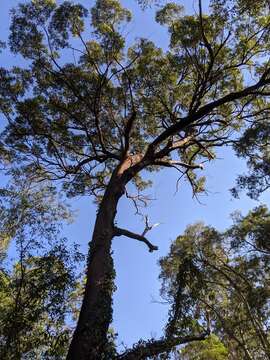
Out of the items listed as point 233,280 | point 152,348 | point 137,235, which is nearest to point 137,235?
point 137,235

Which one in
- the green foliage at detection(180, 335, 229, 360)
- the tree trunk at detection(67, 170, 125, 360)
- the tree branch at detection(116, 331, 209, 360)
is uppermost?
the green foliage at detection(180, 335, 229, 360)

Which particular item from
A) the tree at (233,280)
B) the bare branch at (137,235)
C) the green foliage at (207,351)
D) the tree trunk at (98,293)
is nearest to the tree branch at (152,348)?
the tree trunk at (98,293)

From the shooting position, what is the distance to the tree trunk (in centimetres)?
536

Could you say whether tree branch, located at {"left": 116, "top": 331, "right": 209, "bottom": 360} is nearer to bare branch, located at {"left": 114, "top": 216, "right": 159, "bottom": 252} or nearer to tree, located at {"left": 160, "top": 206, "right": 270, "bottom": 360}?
bare branch, located at {"left": 114, "top": 216, "right": 159, "bottom": 252}

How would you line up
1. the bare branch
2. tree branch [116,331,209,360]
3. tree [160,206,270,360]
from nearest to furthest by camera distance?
1. tree branch [116,331,209,360]
2. the bare branch
3. tree [160,206,270,360]

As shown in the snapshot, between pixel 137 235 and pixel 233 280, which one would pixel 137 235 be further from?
pixel 233 280

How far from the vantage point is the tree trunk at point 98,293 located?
536 cm

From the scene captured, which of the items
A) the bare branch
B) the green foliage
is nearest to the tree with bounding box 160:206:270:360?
the green foliage

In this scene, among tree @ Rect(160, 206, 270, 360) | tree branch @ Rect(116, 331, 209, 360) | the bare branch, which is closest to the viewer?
tree branch @ Rect(116, 331, 209, 360)

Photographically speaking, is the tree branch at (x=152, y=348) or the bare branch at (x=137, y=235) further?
the bare branch at (x=137, y=235)

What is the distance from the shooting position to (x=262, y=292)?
14.7 meters

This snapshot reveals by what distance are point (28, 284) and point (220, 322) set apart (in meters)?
12.0

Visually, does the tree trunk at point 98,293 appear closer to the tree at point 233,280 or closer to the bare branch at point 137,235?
the bare branch at point 137,235

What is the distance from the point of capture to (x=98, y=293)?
6.12m
